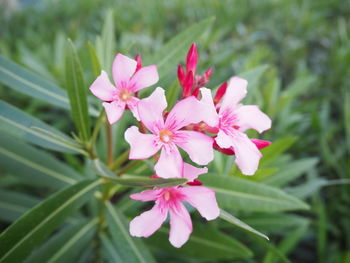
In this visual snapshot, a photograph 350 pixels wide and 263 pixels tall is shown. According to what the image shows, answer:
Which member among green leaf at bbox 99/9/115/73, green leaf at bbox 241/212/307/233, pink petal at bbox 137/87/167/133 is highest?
green leaf at bbox 99/9/115/73

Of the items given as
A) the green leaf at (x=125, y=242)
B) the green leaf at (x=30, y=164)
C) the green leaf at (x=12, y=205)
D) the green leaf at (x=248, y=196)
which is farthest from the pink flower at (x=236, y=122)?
the green leaf at (x=12, y=205)

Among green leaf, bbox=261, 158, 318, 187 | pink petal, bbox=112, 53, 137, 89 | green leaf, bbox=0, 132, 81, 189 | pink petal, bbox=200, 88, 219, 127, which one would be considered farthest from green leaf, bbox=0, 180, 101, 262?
green leaf, bbox=261, 158, 318, 187

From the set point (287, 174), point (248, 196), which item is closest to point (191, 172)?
point (248, 196)

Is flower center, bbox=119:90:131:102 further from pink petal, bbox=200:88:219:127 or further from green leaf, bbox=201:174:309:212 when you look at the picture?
green leaf, bbox=201:174:309:212

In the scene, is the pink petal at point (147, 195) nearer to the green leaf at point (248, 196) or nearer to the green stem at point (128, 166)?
the green stem at point (128, 166)

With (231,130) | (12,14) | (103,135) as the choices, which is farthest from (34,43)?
(231,130)

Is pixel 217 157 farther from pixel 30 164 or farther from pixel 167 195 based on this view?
pixel 30 164
